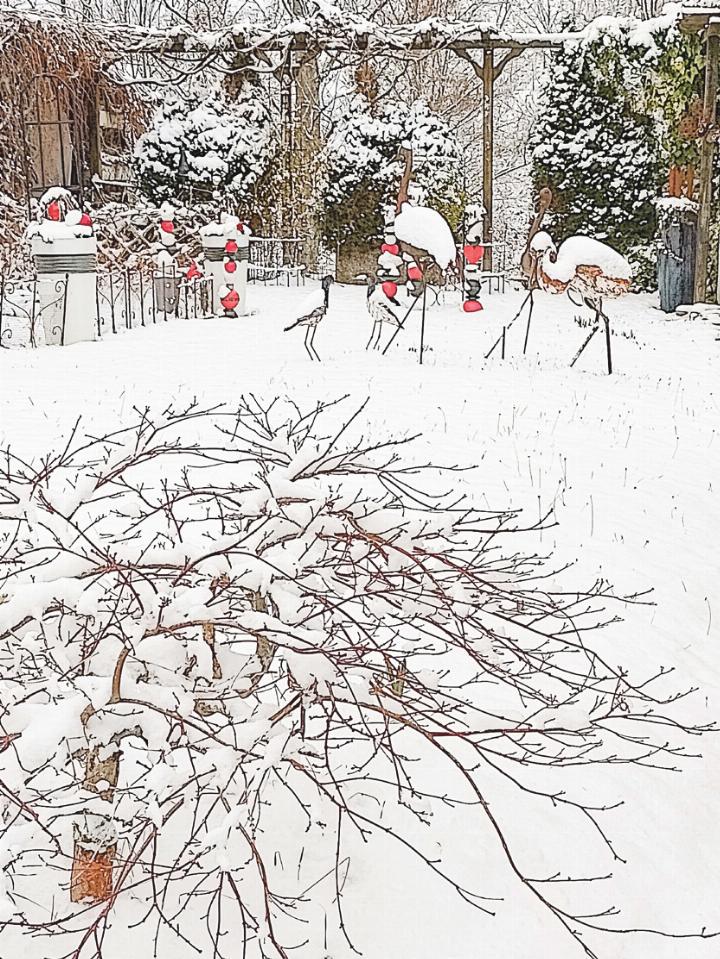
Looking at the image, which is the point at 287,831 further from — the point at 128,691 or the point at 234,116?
the point at 234,116

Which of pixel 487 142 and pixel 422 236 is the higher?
pixel 487 142

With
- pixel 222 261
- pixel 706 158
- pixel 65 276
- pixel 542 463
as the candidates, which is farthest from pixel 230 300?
pixel 706 158

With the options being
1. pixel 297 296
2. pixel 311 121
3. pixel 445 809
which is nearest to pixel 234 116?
pixel 311 121

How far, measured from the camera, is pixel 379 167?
40.6 ft

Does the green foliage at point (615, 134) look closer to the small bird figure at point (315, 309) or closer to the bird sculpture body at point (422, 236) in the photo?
the bird sculpture body at point (422, 236)

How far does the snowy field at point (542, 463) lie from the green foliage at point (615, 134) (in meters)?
2.03

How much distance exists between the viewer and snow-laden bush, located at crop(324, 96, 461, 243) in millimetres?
12375

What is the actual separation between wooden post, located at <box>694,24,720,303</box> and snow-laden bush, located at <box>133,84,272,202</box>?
5.20 metres

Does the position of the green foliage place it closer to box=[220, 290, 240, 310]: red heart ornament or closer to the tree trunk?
box=[220, 290, 240, 310]: red heart ornament

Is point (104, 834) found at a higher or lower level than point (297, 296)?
lower

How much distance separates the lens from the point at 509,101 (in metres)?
21.2

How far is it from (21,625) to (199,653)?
1.21 feet

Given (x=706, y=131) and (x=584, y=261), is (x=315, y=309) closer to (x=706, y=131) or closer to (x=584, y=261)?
(x=584, y=261)

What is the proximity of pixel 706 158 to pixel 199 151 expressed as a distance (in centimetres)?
588
